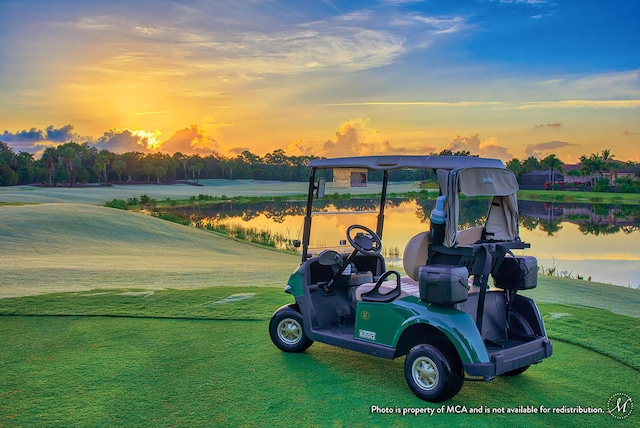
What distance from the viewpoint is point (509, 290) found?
558cm

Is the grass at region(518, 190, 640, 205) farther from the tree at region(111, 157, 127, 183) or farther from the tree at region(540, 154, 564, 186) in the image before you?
the tree at region(111, 157, 127, 183)

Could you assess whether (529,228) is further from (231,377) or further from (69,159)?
(69,159)

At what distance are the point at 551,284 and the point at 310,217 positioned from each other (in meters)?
7.66

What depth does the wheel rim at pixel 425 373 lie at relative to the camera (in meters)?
4.97

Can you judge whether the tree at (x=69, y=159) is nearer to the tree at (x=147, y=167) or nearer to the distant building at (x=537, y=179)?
the tree at (x=147, y=167)

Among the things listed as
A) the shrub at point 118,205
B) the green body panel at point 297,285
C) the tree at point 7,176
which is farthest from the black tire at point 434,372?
the tree at point 7,176

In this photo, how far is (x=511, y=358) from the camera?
16.7 ft

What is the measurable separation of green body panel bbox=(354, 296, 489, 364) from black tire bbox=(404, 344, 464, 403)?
17 cm

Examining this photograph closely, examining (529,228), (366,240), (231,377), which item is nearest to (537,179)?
(529,228)

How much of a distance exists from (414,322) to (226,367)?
2.10 m

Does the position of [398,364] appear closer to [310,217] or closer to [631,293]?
[310,217]

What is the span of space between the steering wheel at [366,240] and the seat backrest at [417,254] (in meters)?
0.76

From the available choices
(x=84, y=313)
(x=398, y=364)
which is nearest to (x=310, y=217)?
(x=398, y=364)

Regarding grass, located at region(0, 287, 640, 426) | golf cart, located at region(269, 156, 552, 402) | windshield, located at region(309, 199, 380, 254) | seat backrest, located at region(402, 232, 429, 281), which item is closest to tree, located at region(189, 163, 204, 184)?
grass, located at region(0, 287, 640, 426)
